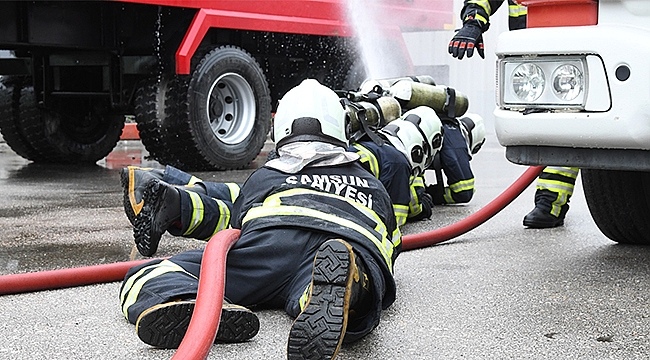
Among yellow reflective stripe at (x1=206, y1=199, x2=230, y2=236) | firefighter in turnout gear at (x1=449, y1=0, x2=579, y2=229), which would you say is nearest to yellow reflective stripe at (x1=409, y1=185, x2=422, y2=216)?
firefighter in turnout gear at (x1=449, y1=0, x2=579, y2=229)

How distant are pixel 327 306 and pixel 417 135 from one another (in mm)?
2717

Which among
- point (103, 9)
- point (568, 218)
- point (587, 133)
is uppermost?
point (103, 9)

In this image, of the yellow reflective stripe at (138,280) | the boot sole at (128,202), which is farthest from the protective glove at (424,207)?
the yellow reflective stripe at (138,280)

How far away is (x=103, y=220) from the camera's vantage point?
5.47 meters

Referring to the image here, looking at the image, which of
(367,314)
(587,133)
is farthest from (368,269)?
(587,133)

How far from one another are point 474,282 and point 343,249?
130cm

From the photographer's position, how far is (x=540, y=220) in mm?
5191

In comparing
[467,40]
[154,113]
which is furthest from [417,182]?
[154,113]

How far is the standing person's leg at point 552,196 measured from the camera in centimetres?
505

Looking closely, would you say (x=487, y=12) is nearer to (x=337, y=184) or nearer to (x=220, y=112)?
(x=337, y=184)

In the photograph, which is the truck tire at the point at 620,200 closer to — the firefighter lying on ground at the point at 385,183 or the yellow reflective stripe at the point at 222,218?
the firefighter lying on ground at the point at 385,183

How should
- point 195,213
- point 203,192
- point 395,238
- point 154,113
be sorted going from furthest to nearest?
point 154,113
point 203,192
point 195,213
point 395,238

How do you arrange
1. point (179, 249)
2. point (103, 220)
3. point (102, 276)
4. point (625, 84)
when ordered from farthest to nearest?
point (103, 220)
point (179, 249)
point (102, 276)
point (625, 84)

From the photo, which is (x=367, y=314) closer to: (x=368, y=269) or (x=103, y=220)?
(x=368, y=269)
